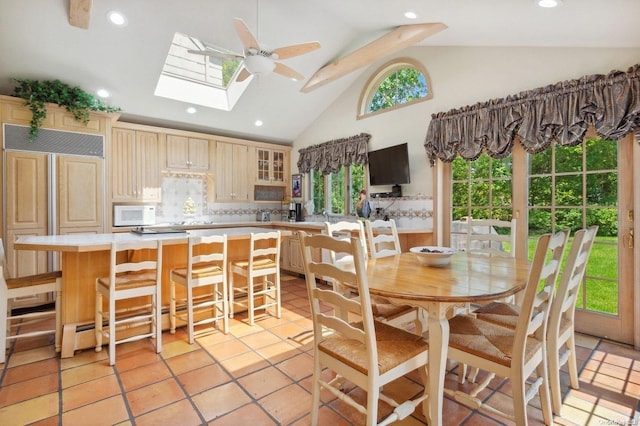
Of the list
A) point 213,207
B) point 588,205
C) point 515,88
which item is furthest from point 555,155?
point 213,207

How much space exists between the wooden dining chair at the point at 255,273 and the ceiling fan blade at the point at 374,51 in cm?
253

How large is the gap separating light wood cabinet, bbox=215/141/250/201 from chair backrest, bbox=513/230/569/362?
15.8 ft

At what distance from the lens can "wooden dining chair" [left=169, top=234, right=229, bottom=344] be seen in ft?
8.89

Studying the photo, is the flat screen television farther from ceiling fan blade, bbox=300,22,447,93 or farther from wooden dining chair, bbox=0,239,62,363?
wooden dining chair, bbox=0,239,62,363

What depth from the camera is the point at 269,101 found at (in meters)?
5.14

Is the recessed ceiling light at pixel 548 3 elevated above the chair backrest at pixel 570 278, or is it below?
above

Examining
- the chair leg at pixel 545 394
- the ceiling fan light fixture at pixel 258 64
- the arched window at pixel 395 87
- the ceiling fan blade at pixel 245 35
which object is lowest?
the chair leg at pixel 545 394

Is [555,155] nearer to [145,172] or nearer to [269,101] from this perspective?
[269,101]

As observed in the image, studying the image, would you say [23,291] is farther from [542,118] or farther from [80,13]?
[542,118]

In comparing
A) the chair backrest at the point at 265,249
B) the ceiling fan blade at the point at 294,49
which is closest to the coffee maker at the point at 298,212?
the chair backrest at the point at 265,249

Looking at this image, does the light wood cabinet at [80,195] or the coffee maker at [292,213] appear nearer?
the light wood cabinet at [80,195]

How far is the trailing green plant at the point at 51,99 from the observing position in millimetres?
3600

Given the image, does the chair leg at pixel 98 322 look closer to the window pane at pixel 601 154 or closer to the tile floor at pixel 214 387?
the tile floor at pixel 214 387

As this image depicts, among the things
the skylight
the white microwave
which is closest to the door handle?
the skylight
